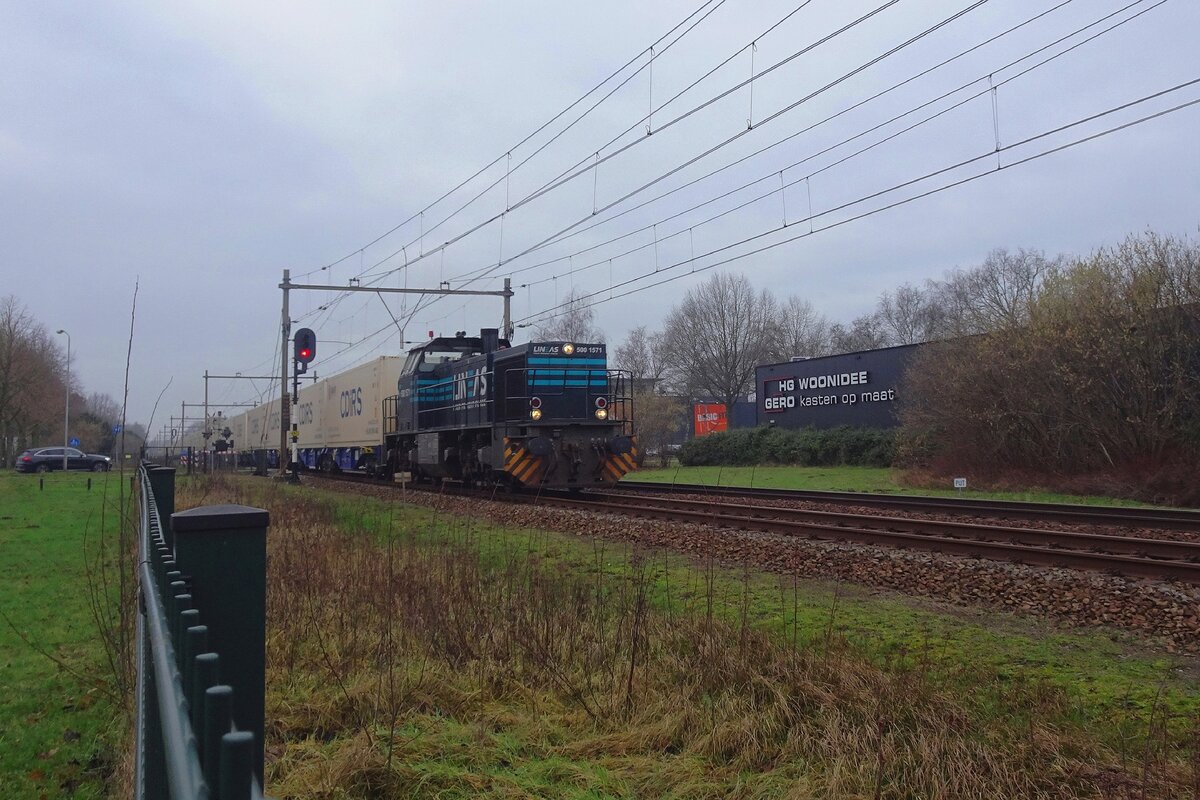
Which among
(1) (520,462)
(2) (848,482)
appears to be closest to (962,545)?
(1) (520,462)

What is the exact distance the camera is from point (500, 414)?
17.6 meters

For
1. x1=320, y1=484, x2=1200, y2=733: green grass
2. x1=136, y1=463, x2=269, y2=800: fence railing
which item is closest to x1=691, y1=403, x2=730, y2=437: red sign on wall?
x1=320, y1=484, x2=1200, y2=733: green grass

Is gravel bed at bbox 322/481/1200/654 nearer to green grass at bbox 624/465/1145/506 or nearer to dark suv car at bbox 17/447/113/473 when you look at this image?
green grass at bbox 624/465/1145/506

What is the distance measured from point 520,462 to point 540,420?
873 mm

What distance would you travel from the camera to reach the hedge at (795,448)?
29.9 metres

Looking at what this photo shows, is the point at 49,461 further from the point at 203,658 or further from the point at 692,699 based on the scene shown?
the point at 203,658

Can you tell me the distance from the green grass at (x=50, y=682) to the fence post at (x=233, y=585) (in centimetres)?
253

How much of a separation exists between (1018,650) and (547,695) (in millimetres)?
3206

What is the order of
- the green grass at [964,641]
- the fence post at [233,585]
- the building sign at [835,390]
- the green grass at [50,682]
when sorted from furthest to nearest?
the building sign at [835,390], the green grass at [964,641], the green grass at [50,682], the fence post at [233,585]

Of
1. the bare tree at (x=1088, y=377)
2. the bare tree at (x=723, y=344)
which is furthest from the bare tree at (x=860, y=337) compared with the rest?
the bare tree at (x=1088, y=377)

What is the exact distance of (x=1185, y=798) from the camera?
3510mm

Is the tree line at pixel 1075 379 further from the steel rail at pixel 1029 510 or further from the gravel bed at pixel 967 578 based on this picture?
the gravel bed at pixel 967 578

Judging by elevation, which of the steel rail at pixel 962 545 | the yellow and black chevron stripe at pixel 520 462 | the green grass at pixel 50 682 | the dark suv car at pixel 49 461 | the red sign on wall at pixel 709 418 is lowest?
the green grass at pixel 50 682

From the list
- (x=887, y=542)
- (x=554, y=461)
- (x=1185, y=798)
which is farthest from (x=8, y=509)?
(x=1185, y=798)
